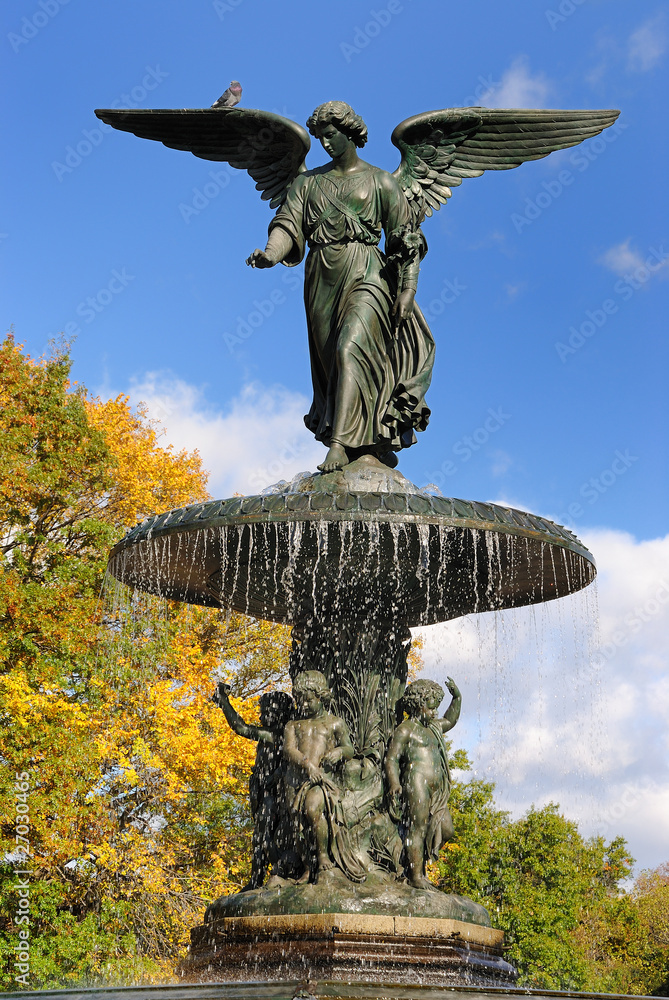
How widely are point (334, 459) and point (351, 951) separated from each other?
318 cm

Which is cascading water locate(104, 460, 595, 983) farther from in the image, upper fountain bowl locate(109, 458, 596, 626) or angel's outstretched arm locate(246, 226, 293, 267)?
angel's outstretched arm locate(246, 226, 293, 267)

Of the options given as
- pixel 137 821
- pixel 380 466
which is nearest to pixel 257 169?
pixel 380 466

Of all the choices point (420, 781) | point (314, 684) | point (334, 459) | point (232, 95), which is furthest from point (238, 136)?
point (420, 781)

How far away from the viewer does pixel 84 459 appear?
16.6 meters

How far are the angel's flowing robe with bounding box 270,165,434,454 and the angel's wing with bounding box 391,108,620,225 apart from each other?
17.2 inches

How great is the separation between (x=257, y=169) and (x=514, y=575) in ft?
13.5

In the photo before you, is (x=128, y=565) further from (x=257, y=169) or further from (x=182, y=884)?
(x=182, y=884)

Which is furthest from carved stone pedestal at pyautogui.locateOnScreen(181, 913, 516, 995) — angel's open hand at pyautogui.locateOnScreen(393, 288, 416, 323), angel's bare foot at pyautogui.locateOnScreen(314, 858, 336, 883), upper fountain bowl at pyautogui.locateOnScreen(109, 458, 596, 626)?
angel's open hand at pyautogui.locateOnScreen(393, 288, 416, 323)

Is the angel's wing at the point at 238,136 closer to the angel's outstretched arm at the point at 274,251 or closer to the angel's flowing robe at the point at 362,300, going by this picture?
the angel's flowing robe at the point at 362,300

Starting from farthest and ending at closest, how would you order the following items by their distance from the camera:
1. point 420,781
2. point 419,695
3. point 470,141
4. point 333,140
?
point 470,141 → point 333,140 → point 419,695 → point 420,781

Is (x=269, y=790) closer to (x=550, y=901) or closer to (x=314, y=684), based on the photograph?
(x=314, y=684)

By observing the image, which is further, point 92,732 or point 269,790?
point 92,732

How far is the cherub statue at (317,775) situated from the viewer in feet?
19.3

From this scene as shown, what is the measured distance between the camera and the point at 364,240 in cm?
751
